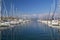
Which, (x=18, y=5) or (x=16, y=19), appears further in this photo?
(x=16, y=19)

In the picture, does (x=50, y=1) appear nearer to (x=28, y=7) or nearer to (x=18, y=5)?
(x=28, y=7)

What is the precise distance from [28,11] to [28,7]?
0.16 meters

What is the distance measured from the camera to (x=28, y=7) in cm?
549

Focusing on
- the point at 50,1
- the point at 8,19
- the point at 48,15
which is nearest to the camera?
the point at 50,1

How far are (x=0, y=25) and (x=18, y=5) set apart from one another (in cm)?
100

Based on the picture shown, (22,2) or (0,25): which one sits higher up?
(22,2)

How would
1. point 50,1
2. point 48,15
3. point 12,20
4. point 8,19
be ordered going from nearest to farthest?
point 50,1 → point 48,15 → point 8,19 → point 12,20

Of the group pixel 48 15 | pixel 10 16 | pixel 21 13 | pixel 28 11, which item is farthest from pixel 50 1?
pixel 10 16

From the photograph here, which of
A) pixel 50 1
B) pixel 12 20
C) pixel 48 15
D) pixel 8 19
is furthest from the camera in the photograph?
pixel 12 20

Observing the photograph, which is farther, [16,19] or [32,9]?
[16,19]

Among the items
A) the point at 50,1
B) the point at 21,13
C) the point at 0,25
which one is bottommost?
the point at 0,25


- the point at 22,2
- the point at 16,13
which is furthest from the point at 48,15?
the point at 16,13

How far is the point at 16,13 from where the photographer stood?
618cm

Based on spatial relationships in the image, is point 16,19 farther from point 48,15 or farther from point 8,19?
point 48,15
